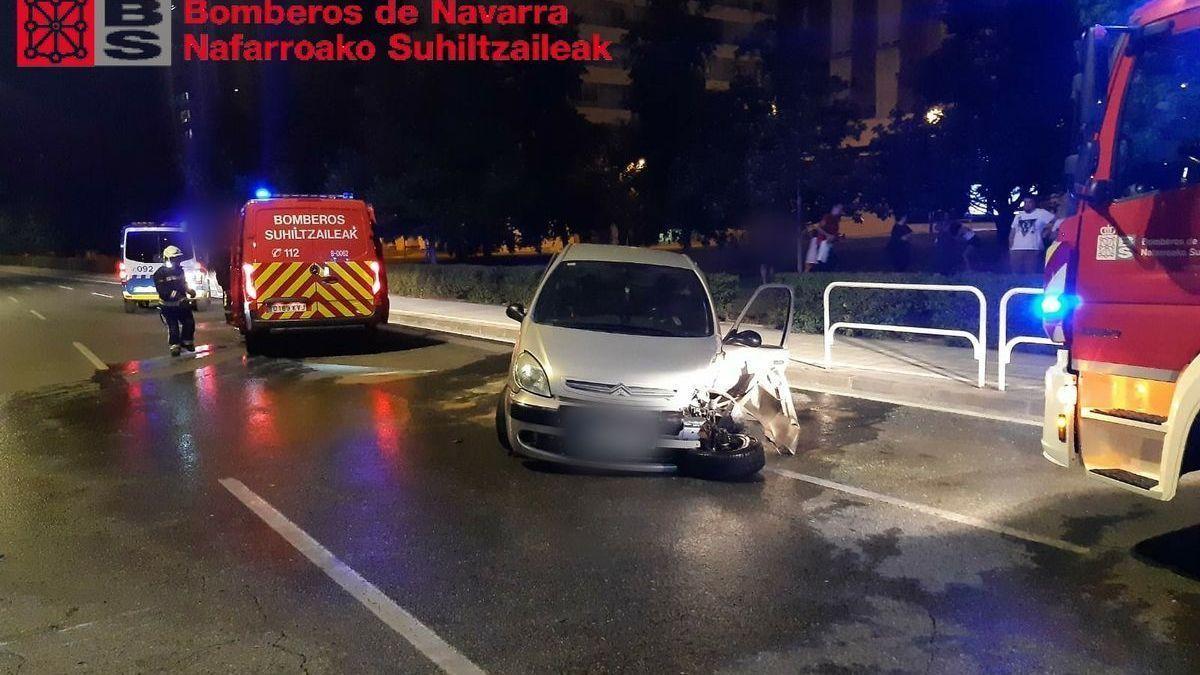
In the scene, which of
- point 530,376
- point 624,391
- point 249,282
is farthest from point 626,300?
point 249,282

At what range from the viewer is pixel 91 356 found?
46.2ft

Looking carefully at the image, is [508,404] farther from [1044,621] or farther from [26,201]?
[26,201]

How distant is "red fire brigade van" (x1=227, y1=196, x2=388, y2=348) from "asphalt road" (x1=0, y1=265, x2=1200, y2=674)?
4.71 metres

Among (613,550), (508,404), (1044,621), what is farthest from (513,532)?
(1044,621)

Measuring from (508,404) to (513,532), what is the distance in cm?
135

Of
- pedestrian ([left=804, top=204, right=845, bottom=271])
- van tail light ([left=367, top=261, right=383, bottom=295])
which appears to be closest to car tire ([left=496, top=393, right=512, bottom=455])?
van tail light ([left=367, top=261, right=383, bottom=295])

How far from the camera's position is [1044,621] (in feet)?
14.0

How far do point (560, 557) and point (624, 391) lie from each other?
148 cm

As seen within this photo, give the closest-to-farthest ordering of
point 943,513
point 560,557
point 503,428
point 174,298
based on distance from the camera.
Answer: point 560,557
point 943,513
point 503,428
point 174,298

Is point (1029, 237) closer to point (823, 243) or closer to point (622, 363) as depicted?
point (823, 243)

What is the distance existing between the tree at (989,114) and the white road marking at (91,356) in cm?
1553

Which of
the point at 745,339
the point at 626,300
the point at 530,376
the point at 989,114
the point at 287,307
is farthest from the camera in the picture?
the point at 989,114

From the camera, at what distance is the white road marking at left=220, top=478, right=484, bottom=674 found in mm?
3936

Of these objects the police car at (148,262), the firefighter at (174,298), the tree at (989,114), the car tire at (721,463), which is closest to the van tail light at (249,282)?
the firefighter at (174,298)
